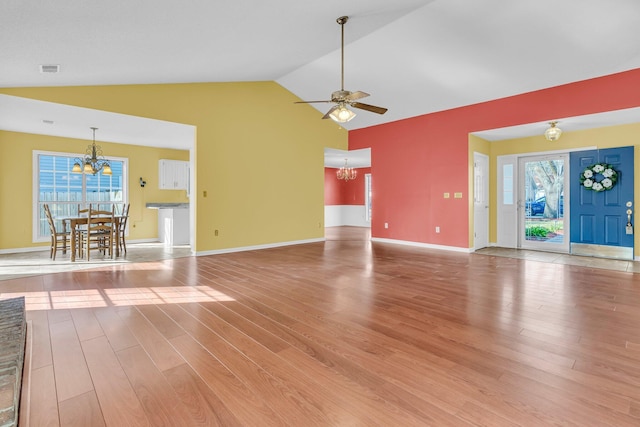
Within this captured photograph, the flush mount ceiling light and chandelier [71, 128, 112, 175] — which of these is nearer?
the flush mount ceiling light

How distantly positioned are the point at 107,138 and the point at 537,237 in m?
10.0

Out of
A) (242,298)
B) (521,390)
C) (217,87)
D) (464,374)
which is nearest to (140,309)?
(242,298)

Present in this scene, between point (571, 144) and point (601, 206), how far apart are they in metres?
1.33

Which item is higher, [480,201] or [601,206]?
[480,201]

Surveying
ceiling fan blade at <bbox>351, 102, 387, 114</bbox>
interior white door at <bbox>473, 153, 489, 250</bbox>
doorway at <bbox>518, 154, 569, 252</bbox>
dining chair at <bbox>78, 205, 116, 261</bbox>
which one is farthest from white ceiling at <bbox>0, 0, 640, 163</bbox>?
dining chair at <bbox>78, 205, 116, 261</bbox>

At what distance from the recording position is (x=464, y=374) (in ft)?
6.54

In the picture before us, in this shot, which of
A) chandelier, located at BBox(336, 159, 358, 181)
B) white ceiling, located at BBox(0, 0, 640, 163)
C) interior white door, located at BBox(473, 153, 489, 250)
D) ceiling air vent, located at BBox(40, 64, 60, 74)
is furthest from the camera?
chandelier, located at BBox(336, 159, 358, 181)

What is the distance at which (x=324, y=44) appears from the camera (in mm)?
5133

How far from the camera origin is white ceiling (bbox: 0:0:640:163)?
3.17 m

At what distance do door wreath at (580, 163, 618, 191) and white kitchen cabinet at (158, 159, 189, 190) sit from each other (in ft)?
31.1

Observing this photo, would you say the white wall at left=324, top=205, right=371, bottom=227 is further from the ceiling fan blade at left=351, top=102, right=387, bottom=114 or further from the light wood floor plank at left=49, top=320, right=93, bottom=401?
the light wood floor plank at left=49, top=320, right=93, bottom=401

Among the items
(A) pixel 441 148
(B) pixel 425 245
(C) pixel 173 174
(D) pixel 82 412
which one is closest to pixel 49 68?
(D) pixel 82 412

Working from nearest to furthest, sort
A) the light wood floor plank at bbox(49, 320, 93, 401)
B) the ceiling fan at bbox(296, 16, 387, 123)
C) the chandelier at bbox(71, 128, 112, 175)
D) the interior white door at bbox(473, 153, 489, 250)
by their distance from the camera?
the light wood floor plank at bbox(49, 320, 93, 401) < the ceiling fan at bbox(296, 16, 387, 123) < the chandelier at bbox(71, 128, 112, 175) < the interior white door at bbox(473, 153, 489, 250)

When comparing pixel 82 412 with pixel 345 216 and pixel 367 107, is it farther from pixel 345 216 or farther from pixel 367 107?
pixel 345 216
